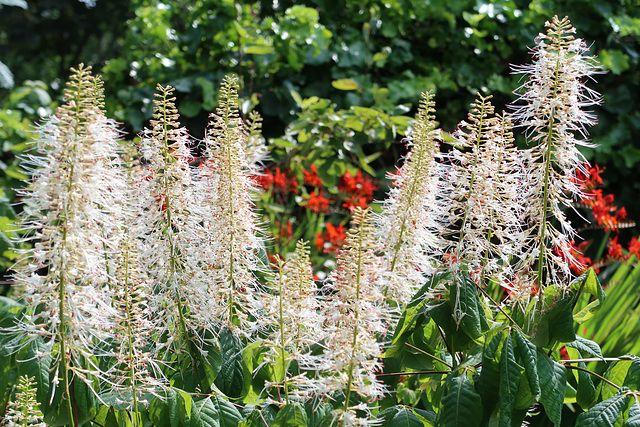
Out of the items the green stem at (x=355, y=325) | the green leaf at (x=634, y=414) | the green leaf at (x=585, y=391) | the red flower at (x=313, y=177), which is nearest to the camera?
the green stem at (x=355, y=325)

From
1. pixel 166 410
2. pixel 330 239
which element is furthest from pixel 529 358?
pixel 330 239

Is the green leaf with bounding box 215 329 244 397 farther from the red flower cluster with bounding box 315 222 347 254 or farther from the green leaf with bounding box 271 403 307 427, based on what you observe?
the red flower cluster with bounding box 315 222 347 254

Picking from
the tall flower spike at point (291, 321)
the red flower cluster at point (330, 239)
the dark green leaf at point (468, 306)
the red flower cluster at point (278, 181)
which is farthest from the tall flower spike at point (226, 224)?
the red flower cluster at point (278, 181)

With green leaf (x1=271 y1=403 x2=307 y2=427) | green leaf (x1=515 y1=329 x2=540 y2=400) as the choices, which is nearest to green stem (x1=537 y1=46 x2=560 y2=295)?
green leaf (x1=515 y1=329 x2=540 y2=400)

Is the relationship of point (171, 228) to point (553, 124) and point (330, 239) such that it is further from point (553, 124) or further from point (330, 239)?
point (330, 239)

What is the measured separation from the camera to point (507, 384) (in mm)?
1355

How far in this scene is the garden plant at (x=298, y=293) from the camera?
4.20ft

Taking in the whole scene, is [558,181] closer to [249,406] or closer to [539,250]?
[539,250]

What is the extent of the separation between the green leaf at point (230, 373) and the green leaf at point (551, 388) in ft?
2.48

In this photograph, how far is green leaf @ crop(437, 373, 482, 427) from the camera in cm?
136

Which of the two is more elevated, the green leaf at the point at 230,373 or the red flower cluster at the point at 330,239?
the red flower cluster at the point at 330,239

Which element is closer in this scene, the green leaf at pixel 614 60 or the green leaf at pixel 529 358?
the green leaf at pixel 529 358

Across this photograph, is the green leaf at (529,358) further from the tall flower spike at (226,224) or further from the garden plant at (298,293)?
the tall flower spike at (226,224)

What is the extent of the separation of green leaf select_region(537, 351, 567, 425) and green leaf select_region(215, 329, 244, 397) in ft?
2.48
